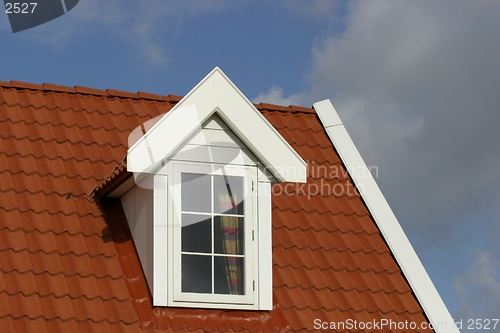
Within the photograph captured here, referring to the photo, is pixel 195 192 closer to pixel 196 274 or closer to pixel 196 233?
pixel 196 233

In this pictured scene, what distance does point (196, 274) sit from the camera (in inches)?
274

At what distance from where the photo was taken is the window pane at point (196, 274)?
6.94m

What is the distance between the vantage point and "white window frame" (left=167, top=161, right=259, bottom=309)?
688cm

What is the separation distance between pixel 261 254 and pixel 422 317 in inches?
66.4

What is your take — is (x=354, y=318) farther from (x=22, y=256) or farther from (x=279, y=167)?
(x=22, y=256)

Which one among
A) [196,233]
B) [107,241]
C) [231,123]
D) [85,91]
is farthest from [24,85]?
[196,233]

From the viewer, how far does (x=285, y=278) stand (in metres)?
7.53

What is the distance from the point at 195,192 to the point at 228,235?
0.47m

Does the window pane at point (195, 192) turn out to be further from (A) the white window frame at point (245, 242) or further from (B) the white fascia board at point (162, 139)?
(B) the white fascia board at point (162, 139)

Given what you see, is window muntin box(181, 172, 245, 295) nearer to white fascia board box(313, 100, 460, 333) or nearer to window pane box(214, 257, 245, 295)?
window pane box(214, 257, 245, 295)

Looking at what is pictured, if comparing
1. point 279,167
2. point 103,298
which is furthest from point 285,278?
Result: point 103,298

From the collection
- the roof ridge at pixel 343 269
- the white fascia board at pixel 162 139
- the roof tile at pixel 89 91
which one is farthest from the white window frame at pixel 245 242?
the roof tile at pixel 89 91

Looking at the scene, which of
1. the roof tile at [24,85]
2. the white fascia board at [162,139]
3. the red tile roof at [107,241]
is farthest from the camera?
the roof tile at [24,85]

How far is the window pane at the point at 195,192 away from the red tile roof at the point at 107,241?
521mm
